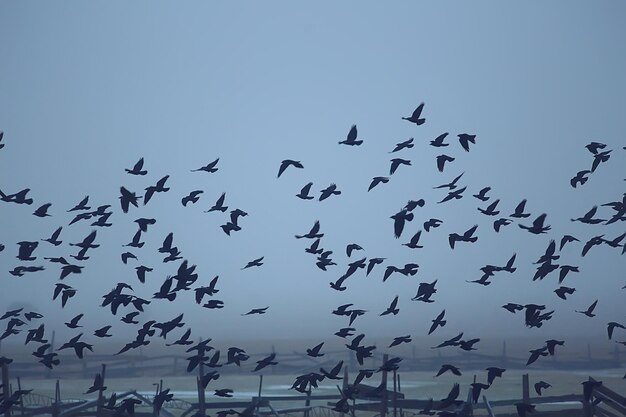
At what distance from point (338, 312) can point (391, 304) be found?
5.66 feet

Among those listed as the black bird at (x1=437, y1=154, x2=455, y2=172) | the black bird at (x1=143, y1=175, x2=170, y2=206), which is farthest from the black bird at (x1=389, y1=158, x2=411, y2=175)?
the black bird at (x1=143, y1=175, x2=170, y2=206)

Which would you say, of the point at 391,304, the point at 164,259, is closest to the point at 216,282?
the point at 164,259

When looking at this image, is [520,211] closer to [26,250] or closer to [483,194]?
[483,194]

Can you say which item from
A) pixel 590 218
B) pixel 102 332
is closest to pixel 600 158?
pixel 590 218

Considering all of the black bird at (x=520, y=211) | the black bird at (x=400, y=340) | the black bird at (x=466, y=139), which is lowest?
the black bird at (x=400, y=340)

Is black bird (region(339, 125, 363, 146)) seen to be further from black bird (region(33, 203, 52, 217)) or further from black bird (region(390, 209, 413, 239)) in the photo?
black bird (region(33, 203, 52, 217))

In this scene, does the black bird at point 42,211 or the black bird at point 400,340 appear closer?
the black bird at point 400,340

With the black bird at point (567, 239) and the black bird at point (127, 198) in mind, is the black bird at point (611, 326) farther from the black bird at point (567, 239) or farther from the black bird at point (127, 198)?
the black bird at point (127, 198)

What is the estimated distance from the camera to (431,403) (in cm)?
2395

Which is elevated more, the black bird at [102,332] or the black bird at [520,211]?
the black bird at [520,211]

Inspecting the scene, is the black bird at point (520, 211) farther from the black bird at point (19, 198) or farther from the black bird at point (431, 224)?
the black bird at point (19, 198)

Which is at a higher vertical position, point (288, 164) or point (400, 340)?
point (288, 164)

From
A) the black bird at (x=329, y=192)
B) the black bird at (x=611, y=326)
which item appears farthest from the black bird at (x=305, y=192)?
the black bird at (x=611, y=326)

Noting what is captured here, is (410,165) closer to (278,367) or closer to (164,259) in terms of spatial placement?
(164,259)
